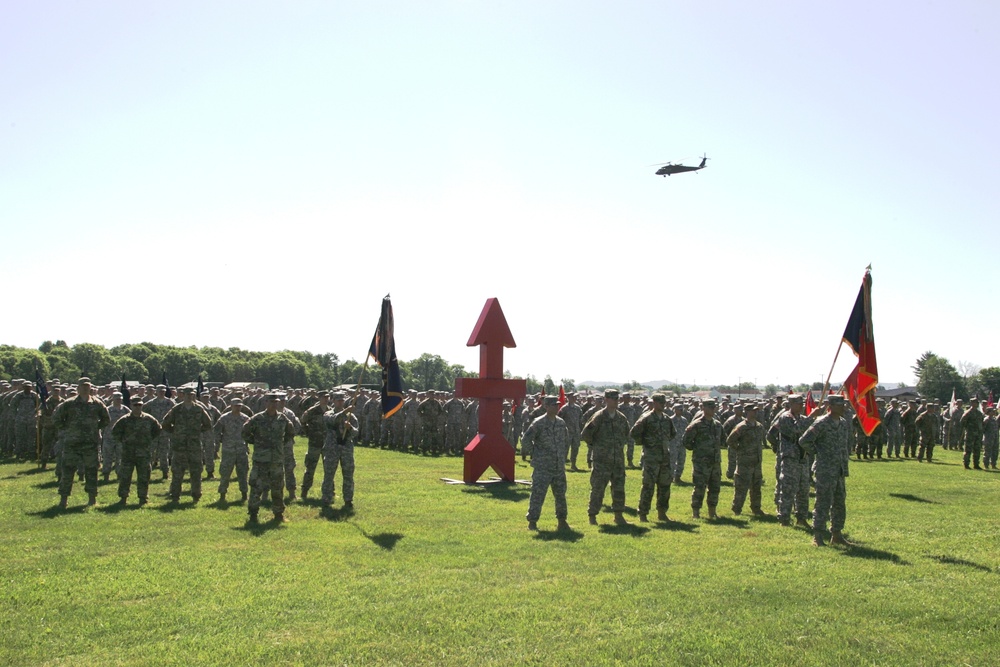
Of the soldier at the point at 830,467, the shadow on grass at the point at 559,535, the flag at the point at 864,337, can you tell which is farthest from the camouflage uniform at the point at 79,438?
the flag at the point at 864,337

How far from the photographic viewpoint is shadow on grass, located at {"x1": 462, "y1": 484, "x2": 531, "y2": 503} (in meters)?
16.0

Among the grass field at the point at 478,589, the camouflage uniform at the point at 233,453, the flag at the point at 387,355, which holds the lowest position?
the grass field at the point at 478,589

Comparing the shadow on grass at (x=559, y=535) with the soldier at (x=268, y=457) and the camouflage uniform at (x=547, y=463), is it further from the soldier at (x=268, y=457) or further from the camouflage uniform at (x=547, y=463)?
the soldier at (x=268, y=457)

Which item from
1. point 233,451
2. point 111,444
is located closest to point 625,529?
point 233,451

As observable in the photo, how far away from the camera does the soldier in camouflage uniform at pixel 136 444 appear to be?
14.1 metres

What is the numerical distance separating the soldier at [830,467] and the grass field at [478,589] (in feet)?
1.36

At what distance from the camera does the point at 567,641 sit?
670 centimetres

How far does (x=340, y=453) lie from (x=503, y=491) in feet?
14.4

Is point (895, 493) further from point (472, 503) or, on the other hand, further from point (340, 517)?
point (340, 517)

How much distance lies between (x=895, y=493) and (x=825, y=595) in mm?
10524

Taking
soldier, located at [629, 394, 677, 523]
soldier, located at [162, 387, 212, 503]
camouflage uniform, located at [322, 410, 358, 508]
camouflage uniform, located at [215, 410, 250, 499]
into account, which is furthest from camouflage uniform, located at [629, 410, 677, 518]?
soldier, located at [162, 387, 212, 503]

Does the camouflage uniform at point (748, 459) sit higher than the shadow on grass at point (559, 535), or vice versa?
the camouflage uniform at point (748, 459)

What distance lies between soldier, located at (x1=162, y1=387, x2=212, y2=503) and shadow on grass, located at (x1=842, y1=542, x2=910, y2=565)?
11.4 metres

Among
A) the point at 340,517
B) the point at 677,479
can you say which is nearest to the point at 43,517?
the point at 340,517
